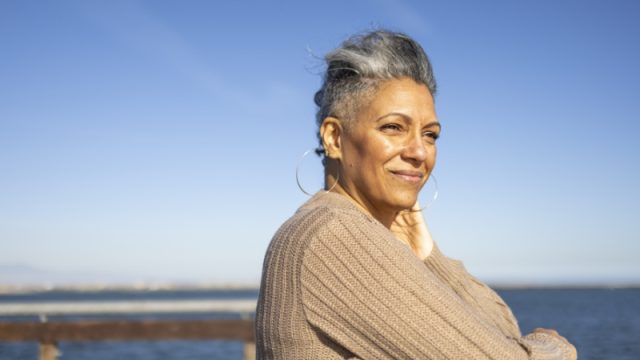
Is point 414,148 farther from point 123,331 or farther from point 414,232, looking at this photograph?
point 123,331

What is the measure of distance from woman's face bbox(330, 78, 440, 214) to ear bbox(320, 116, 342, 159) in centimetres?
1

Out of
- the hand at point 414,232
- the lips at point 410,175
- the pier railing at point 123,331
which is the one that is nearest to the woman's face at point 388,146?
the lips at point 410,175

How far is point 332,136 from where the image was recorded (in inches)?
57.9

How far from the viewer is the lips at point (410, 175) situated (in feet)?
4.69

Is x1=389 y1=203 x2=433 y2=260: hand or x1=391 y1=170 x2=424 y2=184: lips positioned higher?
x1=391 y1=170 x2=424 y2=184: lips

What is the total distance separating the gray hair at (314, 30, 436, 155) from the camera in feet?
4.61

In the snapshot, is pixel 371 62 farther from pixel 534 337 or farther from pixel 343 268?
pixel 534 337

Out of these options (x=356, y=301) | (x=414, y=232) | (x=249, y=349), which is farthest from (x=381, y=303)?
(x=249, y=349)

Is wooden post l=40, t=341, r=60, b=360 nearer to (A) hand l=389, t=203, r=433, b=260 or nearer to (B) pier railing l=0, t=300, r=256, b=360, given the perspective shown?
(B) pier railing l=0, t=300, r=256, b=360

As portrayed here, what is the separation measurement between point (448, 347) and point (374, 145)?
475 mm

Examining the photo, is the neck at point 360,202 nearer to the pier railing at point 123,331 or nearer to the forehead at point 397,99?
the forehead at point 397,99

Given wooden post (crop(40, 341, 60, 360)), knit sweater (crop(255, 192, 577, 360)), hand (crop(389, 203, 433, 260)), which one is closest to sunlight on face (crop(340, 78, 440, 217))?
knit sweater (crop(255, 192, 577, 360))

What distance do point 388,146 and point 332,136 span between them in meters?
0.14

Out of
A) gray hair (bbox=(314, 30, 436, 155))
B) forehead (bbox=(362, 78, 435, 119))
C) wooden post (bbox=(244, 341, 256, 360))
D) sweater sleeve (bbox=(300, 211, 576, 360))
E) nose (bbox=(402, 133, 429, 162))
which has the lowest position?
wooden post (bbox=(244, 341, 256, 360))
